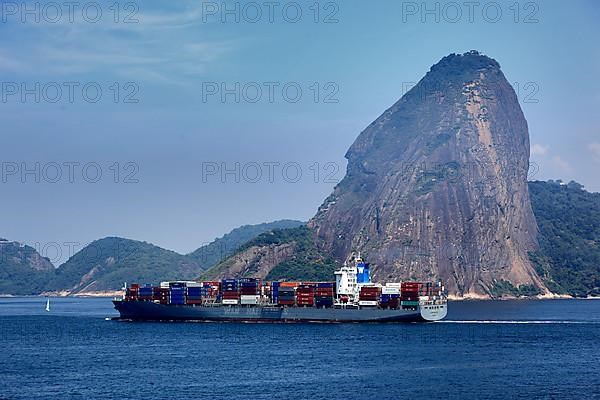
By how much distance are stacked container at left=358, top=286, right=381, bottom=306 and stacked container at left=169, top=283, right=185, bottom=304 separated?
3113 cm

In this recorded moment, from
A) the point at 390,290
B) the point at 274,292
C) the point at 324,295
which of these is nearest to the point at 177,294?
the point at 274,292

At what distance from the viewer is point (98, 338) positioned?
427ft

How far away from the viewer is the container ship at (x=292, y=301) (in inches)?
5778

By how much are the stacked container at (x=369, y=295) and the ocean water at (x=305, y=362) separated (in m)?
4.45

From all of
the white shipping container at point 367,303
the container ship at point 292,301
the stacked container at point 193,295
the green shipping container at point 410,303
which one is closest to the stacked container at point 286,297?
the container ship at point 292,301

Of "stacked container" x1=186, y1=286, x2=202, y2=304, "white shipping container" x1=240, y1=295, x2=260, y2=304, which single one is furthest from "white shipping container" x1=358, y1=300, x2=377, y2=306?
"stacked container" x1=186, y1=286, x2=202, y2=304

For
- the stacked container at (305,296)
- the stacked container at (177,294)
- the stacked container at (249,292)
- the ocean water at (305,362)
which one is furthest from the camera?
the stacked container at (177,294)

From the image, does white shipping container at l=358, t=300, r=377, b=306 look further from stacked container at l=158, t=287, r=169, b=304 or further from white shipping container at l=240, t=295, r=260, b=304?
stacked container at l=158, t=287, r=169, b=304

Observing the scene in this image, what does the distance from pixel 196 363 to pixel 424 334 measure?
40928mm

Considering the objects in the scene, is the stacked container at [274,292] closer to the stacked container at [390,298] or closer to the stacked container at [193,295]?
the stacked container at [193,295]

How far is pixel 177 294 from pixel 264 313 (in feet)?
55.1

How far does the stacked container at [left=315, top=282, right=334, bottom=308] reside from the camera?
15138 cm

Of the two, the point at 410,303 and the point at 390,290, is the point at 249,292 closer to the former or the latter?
the point at 390,290

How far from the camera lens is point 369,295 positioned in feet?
486
